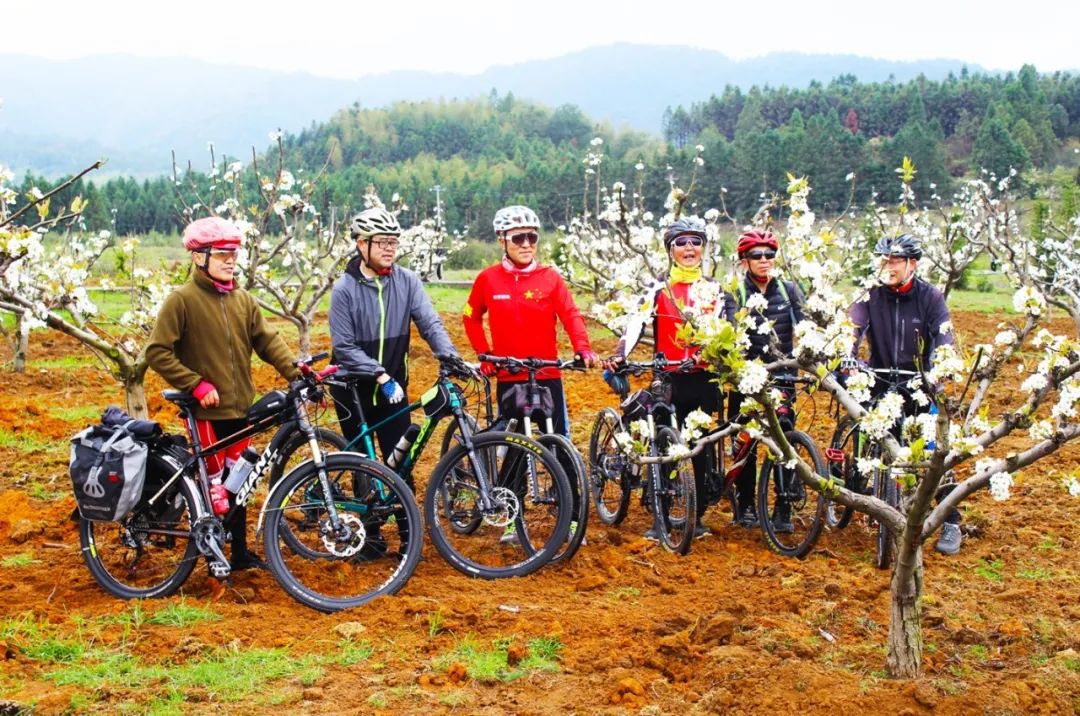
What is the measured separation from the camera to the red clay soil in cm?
418

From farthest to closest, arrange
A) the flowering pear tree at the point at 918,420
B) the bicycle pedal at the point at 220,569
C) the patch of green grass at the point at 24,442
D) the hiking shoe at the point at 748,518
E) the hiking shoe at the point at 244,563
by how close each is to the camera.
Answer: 1. the patch of green grass at the point at 24,442
2. the hiking shoe at the point at 748,518
3. the hiking shoe at the point at 244,563
4. the bicycle pedal at the point at 220,569
5. the flowering pear tree at the point at 918,420

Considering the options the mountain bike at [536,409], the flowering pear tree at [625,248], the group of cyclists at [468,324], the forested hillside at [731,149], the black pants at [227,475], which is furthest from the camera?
the forested hillside at [731,149]

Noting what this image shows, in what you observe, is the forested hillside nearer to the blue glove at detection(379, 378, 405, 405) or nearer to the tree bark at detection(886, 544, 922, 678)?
the blue glove at detection(379, 378, 405, 405)

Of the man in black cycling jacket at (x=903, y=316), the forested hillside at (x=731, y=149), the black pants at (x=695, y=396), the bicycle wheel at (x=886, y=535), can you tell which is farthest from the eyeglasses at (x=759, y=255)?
the forested hillside at (x=731, y=149)

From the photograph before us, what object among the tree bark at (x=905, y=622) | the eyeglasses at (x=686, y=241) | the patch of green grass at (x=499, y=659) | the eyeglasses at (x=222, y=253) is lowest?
the patch of green grass at (x=499, y=659)

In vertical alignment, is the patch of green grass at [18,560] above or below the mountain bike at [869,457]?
below

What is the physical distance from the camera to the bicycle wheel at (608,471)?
6.95m

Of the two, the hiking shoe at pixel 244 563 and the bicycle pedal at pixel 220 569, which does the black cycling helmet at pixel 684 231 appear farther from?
the bicycle pedal at pixel 220 569

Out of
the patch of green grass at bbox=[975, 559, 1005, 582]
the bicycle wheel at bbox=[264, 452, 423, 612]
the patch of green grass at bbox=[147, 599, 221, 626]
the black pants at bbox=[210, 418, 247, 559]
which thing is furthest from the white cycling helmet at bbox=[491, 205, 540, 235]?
the patch of green grass at bbox=[975, 559, 1005, 582]

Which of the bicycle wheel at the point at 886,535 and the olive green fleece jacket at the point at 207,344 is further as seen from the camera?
the bicycle wheel at the point at 886,535

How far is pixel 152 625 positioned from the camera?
5.14 m

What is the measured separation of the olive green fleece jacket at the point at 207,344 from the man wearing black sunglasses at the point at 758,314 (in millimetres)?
2962

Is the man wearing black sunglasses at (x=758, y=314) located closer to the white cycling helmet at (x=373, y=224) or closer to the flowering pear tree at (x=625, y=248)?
the flowering pear tree at (x=625, y=248)

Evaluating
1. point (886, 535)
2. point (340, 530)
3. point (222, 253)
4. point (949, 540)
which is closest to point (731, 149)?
point (949, 540)
